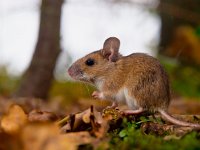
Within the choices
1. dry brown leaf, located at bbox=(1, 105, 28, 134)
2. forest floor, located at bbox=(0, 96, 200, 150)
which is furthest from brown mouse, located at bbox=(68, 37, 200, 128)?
dry brown leaf, located at bbox=(1, 105, 28, 134)

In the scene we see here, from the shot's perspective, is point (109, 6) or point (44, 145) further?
point (109, 6)

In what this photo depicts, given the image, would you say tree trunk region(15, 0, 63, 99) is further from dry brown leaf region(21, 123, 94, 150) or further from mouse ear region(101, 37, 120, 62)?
dry brown leaf region(21, 123, 94, 150)

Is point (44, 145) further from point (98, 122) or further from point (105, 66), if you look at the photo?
point (105, 66)

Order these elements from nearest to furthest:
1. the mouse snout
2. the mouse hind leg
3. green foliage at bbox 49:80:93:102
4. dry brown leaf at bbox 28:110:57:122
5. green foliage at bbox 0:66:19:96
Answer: dry brown leaf at bbox 28:110:57:122 < the mouse hind leg < the mouse snout < green foliage at bbox 49:80:93:102 < green foliage at bbox 0:66:19:96

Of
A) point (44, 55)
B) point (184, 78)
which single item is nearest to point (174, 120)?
point (44, 55)

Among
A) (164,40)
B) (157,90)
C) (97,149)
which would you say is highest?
(164,40)

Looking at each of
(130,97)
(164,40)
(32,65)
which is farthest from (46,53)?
(164,40)

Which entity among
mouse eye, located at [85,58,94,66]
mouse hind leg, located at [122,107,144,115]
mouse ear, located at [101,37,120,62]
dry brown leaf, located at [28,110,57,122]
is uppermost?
mouse ear, located at [101,37,120,62]
